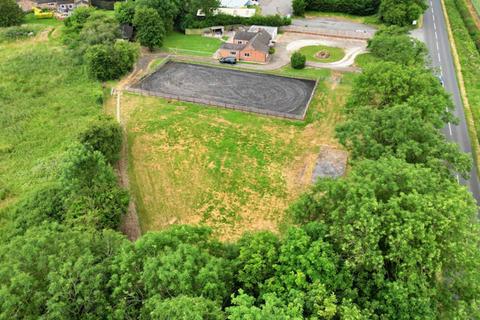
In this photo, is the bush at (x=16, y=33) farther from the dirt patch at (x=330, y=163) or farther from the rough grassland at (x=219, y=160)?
the dirt patch at (x=330, y=163)

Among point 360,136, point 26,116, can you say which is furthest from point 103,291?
point 26,116

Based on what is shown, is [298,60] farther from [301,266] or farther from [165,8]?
[301,266]

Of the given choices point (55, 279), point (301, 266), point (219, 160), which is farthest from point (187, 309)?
point (219, 160)

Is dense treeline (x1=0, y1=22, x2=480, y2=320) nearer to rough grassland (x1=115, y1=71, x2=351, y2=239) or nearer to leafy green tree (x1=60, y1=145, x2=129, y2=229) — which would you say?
leafy green tree (x1=60, y1=145, x2=129, y2=229)

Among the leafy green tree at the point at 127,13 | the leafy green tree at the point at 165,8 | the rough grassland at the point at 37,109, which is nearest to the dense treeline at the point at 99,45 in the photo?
the leafy green tree at the point at 127,13

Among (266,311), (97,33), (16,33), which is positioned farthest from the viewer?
(16,33)

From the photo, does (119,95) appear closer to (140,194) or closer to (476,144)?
(140,194)

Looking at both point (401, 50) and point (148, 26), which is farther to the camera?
point (148, 26)

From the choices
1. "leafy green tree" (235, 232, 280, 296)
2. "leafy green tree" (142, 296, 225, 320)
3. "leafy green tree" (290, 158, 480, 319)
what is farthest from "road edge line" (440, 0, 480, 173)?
"leafy green tree" (142, 296, 225, 320)
